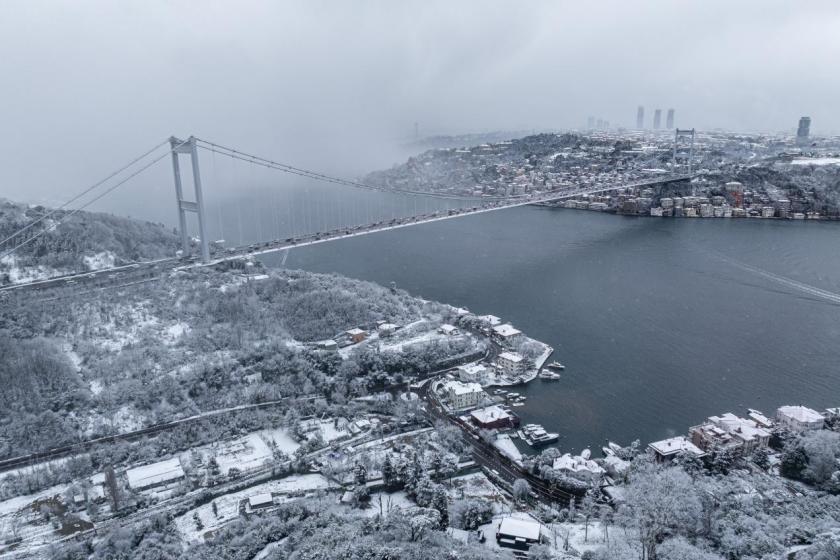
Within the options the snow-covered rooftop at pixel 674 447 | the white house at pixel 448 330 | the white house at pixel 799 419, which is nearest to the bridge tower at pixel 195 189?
the white house at pixel 448 330

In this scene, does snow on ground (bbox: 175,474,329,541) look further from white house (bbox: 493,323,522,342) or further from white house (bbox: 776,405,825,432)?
white house (bbox: 776,405,825,432)

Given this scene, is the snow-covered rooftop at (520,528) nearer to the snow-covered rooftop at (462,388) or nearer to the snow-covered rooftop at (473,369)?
the snow-covered rooftop at (462,388)

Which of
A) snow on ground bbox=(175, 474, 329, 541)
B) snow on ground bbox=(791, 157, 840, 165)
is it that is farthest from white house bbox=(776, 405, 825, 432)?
snow on ground bbox=(791, 157, 840, 165)

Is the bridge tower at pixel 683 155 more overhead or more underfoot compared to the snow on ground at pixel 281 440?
more overhead

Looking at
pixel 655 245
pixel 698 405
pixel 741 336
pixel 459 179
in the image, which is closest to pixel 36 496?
pixel 698 405

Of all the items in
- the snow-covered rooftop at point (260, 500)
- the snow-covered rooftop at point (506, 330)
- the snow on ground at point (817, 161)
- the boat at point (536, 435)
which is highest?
the snow on ground at point (817, 161)

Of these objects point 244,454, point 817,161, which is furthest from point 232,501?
point 817,161

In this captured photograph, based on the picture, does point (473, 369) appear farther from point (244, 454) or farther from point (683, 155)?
point (683, 155)
